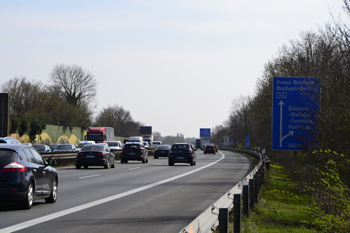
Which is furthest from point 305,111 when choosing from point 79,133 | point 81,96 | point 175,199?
point 81,96

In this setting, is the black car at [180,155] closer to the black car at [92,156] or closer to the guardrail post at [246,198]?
the black car at [92,156]

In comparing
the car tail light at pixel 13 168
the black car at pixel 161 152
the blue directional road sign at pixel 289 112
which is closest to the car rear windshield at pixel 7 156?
the car tail light at pixel 13 168

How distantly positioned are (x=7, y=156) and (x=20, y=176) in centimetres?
55

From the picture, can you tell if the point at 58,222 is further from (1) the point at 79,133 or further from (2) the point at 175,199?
(1) the point at 79,133

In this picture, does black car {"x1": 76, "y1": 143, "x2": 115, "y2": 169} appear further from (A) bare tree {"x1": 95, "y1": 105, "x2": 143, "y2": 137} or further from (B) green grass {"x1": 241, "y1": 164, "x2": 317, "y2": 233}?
(A) bare tree {"x1": 95, "y1": 105, "x2": 143, "y2": 137}

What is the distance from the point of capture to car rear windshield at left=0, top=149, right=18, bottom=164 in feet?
38.6

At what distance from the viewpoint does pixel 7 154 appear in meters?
11.9

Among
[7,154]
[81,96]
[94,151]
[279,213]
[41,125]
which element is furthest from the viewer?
[81,96]

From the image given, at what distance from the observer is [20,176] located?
1167 centimetres

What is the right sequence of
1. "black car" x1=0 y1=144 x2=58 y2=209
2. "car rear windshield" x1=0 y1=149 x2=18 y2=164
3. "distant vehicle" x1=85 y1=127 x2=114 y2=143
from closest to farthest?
1. "black car" x1=0 y1=144 x2=58 y2=209
2. "car rear windshield" x1=0 y1=149 x2=18 y2=164
3. "distant vehicle" x1=85 y1=127 x2=114 y2=143

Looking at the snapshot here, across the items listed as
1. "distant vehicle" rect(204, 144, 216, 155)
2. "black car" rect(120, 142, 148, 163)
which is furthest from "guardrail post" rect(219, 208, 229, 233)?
"distant vehicle" rect(204, 144, 216, 155)

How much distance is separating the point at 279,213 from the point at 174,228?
3.83m

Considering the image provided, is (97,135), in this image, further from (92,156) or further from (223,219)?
(223,219)

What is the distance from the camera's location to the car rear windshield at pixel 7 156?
38.6 feet
